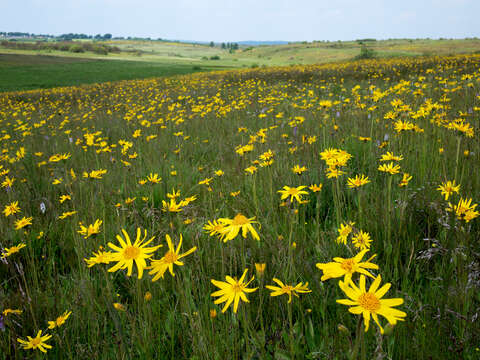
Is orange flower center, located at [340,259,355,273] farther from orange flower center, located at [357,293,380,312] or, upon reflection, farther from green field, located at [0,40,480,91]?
green field, located at [0,40,480,91]

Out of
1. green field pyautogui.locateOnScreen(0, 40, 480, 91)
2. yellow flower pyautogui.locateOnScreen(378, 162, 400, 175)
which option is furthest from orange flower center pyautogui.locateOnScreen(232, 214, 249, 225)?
green field pyautogui.locateOnScreen(0, 40, 480, 91)

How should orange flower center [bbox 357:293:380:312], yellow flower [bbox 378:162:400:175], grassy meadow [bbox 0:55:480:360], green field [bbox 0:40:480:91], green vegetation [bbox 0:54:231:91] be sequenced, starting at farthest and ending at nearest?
green field [bbox 0:40:480:91] < green vegetation [bbox 0:54:231:91] < yellow flower [bbox 378:162:400:175] < grassy meadow [bbox 0:55:480:360] < orange flower center [bbox 357:293:380:312]

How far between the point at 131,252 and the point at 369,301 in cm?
75

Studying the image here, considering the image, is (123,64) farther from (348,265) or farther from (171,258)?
(348,265)

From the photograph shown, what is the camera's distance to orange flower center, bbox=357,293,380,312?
0.71 m

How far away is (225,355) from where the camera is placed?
1180 millimetres

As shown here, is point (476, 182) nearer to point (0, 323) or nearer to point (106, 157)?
point (0, 323)

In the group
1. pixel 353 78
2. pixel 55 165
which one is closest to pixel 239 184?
pixel 55 165

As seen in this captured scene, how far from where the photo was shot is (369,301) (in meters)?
0.72

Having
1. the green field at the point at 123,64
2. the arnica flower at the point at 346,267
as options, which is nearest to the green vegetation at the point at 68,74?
the green field at the point at 123,64

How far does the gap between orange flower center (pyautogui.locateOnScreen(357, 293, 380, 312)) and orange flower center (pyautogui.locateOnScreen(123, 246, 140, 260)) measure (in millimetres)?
710

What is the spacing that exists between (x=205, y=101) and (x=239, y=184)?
18.6 feet

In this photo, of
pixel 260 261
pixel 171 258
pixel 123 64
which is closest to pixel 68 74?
pixel 123 64

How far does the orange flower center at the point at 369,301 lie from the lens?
0.71 m
